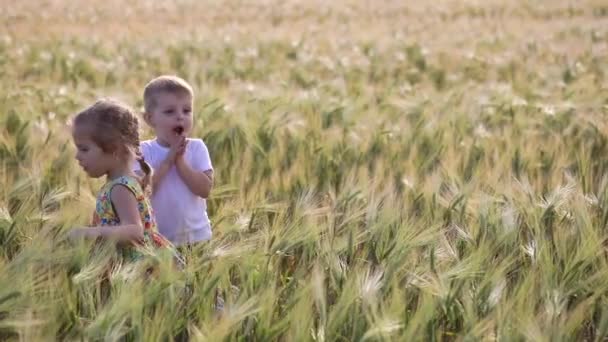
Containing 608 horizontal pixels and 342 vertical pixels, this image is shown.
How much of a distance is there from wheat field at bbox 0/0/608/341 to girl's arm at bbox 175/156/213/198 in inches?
4.3

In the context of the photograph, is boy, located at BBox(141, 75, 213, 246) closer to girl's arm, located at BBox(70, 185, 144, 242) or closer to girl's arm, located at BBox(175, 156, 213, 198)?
girl's arm, located at BBox(175, 156, 213, 198)

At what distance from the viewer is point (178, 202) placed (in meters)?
2.49

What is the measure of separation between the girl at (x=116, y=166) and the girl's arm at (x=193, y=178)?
207 millimetres

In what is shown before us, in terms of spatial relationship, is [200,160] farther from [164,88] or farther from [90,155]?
[90,155]

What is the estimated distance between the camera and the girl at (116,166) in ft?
7.05

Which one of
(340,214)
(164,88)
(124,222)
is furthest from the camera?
(164,88)

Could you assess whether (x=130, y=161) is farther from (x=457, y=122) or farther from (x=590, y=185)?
(x=457, y=122)

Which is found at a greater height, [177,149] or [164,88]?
[164,88]

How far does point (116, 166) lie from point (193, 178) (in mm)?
285

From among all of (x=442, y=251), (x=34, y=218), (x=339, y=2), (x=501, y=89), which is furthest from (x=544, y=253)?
(x=339, y=2)

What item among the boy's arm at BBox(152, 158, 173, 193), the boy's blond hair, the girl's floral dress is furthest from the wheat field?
the boy's blond hair

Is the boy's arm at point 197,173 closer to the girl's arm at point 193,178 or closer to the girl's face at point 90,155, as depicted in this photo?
the girl's arm at point 193,178

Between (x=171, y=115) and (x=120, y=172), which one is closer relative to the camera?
(x=120, y=172)

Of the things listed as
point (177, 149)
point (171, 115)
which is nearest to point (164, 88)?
point (171, 115)
